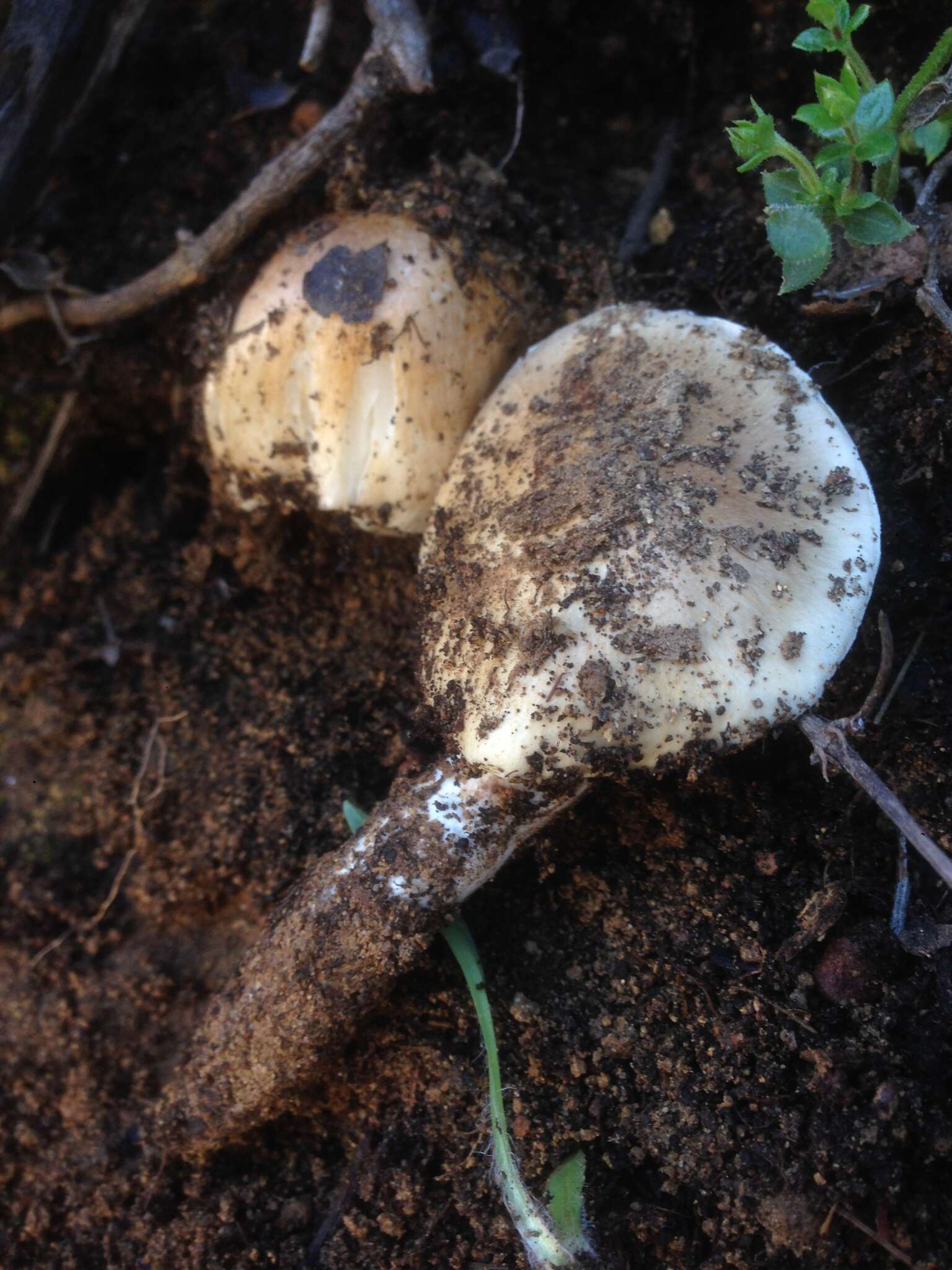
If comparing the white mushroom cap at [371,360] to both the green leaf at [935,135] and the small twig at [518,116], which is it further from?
the green leaf at [935,135]

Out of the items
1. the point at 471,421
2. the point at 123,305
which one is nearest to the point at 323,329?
the point at 471,421

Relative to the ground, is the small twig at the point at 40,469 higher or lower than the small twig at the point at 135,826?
higher

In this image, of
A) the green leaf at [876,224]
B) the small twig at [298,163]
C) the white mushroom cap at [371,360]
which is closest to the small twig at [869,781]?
the green leaf at [876,224]

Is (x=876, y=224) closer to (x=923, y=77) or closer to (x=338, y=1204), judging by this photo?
(x=923, y=77)

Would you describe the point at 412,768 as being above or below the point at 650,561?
below

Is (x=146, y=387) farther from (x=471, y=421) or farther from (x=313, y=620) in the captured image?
(x=471, y=421)

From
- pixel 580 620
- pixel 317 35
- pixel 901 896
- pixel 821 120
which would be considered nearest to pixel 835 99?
pixel 821 120

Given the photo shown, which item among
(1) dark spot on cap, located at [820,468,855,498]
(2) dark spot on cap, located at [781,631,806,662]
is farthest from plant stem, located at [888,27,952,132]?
(2) dark spot on cap, located at [781,631,806,662]
